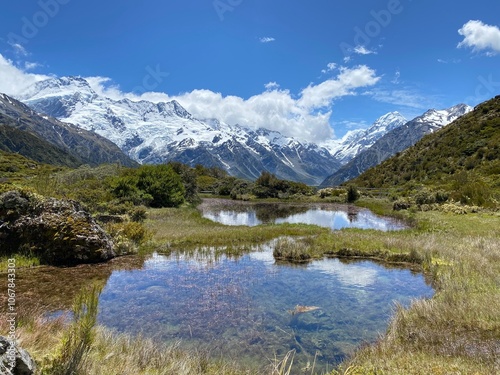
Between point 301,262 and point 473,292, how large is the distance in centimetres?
1019

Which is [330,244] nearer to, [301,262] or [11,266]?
[301,262]

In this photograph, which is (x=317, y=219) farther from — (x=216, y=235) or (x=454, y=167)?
(x=454, y=167)

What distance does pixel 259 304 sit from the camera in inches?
553

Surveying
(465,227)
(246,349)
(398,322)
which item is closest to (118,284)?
(246,349)

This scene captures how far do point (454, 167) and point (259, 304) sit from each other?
243ft

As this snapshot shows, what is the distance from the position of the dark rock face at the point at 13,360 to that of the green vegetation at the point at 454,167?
1809 inches

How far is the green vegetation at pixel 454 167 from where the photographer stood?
4825 centimetres

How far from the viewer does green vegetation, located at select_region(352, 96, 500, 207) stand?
1899 inches

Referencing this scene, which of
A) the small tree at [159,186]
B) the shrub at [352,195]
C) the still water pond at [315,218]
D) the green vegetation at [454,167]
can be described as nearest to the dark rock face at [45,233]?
the still water pond at [315,218]

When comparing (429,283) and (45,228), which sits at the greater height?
(45,228)

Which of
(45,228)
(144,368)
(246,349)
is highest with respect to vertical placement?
(45,228)

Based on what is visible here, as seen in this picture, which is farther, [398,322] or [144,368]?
[398,322]

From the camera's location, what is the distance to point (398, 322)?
10773 mm

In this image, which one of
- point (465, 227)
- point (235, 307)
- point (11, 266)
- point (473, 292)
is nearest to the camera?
point (11, 266)
